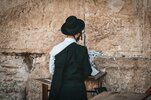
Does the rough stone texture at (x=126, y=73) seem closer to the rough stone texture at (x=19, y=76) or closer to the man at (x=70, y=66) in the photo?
the man at (x=70, y=66)

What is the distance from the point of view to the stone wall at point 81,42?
518 cm

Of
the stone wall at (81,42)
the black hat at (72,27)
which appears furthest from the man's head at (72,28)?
the stone wall at (81,42)

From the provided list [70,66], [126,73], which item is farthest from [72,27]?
[126,73]

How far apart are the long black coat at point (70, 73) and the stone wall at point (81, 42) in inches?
26.9

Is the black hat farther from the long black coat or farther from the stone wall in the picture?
the stone wall

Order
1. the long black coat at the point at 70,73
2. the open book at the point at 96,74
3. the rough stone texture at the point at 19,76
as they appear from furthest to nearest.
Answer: the rough stone texture at the point at 19,76, the open book at the point at 96,74, the long black coat at the point at 70,73

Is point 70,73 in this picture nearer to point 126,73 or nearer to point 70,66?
point 70,66

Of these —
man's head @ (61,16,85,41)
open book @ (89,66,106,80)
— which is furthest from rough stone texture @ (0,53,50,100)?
man's head @ (61,16,85,41)

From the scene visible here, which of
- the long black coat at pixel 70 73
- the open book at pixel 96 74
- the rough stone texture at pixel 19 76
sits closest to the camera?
the long black coat at pixel 70 73

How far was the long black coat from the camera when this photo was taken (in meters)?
4.65

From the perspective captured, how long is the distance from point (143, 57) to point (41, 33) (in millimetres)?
1603

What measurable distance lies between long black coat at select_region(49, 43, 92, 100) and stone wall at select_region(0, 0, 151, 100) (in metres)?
0.68

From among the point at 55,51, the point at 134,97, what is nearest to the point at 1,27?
the point at 55,51

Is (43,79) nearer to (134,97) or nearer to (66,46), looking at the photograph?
(66,46)
